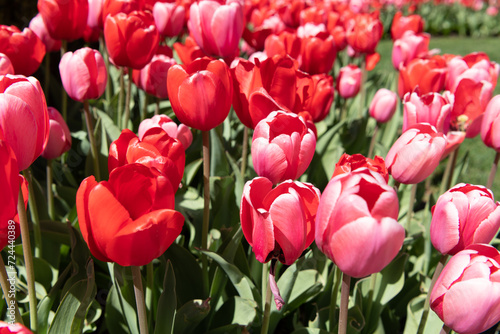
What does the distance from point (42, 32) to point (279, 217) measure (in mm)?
1550

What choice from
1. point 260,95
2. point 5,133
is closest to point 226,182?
point 260,95

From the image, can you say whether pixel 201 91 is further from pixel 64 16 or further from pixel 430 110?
pixel 64 16

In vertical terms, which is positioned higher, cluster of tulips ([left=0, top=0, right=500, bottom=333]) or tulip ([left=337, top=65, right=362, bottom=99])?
cluster of tulips ([left=0, top=0, right=500, bottom=333])

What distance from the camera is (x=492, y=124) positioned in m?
1.29

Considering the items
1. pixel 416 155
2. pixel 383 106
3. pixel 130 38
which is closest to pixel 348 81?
pixel 383 106

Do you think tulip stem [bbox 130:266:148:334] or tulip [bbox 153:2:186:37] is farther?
tulip [bbox 153:2:186:37]

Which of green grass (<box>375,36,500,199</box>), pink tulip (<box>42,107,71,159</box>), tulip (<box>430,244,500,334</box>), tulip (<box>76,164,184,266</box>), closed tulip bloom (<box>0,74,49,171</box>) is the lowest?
green grass (<box>375,36,500,199</box>)

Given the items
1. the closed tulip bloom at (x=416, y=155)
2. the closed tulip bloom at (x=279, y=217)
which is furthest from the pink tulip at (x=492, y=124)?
the closed tulip bloom at (x=279, y=217)

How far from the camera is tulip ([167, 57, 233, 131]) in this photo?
1.03 metres

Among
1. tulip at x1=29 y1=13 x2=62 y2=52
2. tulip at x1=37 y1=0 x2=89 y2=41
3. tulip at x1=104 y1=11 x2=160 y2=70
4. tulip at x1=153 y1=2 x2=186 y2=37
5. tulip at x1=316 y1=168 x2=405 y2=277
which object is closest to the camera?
tulip at x1=316 y1=168 x2=405 y2=277

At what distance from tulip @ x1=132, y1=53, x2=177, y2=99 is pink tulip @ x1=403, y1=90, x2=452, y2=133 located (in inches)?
33.3

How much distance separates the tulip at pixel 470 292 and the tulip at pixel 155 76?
119 centimetres

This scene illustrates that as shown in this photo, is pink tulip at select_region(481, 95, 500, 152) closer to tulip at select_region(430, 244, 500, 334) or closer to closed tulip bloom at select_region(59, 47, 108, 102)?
tulip at select_region(430, 244, 500, 334)

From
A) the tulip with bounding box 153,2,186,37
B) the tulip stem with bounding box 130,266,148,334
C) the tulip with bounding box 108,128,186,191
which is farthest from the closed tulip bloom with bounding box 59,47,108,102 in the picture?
the tulip stem with bounding box 130,266,148,334
